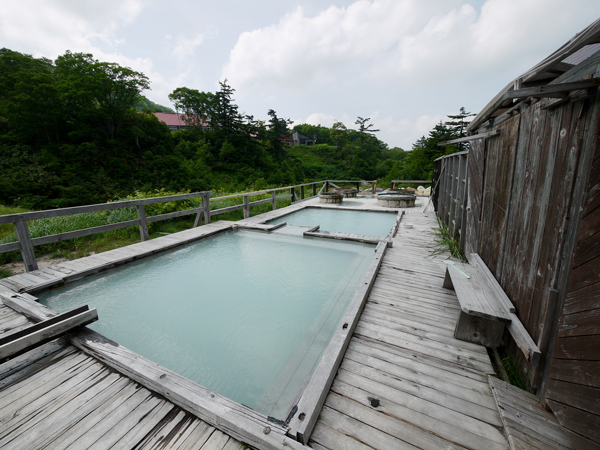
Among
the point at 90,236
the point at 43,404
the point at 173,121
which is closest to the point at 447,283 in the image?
the point at 43,404

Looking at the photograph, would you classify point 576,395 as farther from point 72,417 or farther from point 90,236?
point 90,236

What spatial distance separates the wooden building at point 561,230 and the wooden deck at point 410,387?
358mm

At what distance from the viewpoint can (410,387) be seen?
1688mm

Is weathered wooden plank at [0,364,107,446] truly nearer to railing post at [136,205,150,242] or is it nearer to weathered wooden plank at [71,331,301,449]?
weathered wooden plank at [71,331,301,449]

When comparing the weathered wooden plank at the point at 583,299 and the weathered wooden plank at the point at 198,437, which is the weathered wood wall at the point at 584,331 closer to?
the weathered wooden plank at the point at 583,299

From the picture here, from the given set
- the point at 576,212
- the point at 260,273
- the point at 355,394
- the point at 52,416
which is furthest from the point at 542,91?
the point at 260,273

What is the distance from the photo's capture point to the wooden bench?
1.77 metres

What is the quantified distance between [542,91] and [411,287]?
2281mm

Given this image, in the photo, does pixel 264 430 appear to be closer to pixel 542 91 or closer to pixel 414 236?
pixel 542 91

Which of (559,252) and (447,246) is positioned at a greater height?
(559,252)

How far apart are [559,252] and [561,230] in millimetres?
117

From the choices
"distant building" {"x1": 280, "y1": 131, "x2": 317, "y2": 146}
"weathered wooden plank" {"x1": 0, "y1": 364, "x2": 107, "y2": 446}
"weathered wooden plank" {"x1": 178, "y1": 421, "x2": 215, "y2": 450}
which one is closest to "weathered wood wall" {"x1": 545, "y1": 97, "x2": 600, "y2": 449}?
"weathered wooden plank" {"x1": 178, "y1": 421, "x2": 215, "y2": 450}

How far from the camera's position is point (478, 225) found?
306cm

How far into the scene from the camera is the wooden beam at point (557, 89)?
112cm
